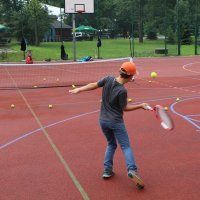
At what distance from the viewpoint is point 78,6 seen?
30.7 metres

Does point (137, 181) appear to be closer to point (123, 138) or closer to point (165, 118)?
point (123, 138)

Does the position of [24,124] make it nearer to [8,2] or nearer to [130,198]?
[130,198]

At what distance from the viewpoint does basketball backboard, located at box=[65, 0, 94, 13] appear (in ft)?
100

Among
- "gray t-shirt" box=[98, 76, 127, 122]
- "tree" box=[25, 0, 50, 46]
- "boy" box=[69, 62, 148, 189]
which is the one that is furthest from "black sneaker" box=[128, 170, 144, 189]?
"tree" box=[25, 0, 50, 46]

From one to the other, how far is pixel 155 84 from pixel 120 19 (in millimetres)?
→ 59917

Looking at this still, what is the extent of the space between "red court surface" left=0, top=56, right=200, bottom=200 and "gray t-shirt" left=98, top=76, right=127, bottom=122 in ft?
3.30

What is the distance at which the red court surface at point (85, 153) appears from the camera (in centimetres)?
550

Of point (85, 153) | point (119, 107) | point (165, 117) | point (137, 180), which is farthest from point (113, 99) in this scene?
point (85, 153)

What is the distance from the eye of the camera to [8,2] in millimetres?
62062

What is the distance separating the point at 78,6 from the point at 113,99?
86.3ft

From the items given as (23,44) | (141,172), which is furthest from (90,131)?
(23,44)

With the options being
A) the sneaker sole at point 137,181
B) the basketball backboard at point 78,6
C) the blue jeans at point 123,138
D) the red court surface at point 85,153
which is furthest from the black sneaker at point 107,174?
the basketball backboard at point 78,6

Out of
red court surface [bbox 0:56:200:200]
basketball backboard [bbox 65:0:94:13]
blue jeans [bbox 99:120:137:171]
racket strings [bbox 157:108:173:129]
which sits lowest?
red court surface [bbox 0:56:200:200]

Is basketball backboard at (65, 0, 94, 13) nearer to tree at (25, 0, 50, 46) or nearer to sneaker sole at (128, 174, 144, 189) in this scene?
tree at (25, 0, 50, 46)
